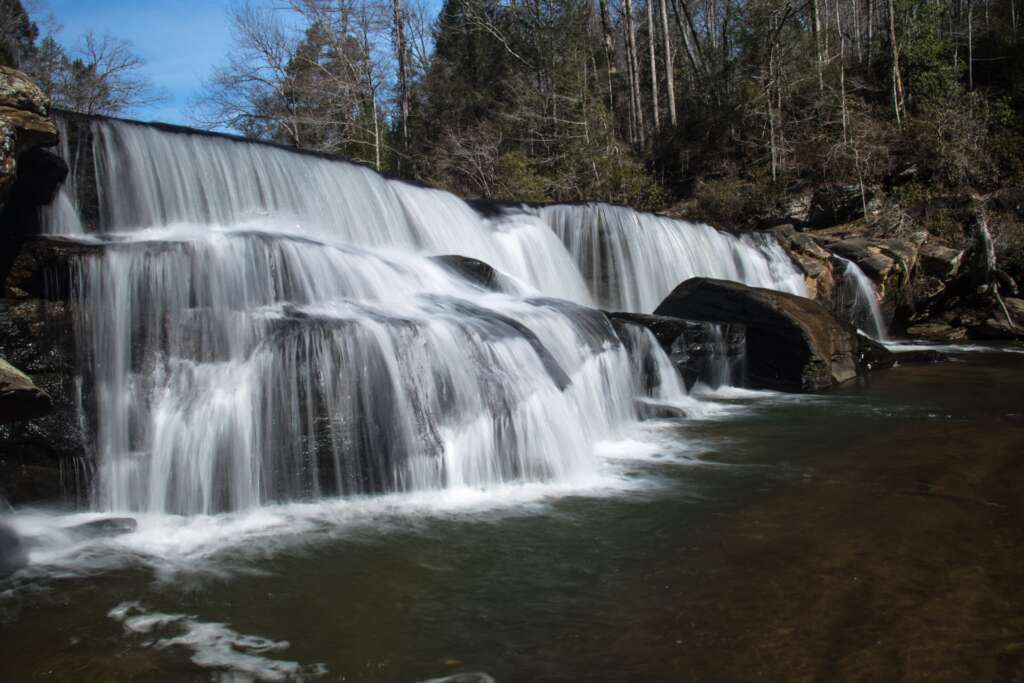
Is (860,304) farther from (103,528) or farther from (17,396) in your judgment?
(17,396)

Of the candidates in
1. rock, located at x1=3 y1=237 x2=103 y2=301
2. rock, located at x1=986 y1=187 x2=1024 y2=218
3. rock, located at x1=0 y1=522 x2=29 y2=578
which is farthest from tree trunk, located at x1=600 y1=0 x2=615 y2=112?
rock, located at x1=0 y1=522 x2=29 y2=578

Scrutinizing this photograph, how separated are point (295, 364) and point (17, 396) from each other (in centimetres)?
189

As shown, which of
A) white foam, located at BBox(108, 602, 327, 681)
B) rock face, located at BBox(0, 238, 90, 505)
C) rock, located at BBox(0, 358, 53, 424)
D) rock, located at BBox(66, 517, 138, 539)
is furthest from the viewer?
rock face, located at BBox(0, 238, 90, 505)

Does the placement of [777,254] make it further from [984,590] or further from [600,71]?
[600,71]

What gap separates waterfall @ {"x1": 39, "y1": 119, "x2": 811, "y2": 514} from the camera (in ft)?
17.9

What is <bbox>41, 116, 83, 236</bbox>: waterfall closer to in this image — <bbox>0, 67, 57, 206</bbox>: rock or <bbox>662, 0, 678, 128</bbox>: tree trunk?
<bbox>0, 67, 57, 206</bbox>: rock

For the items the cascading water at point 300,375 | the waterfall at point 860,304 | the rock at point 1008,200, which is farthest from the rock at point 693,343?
the rock at point 1008,200

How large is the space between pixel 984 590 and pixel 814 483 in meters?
2.08

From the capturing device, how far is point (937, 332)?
16.2 meters

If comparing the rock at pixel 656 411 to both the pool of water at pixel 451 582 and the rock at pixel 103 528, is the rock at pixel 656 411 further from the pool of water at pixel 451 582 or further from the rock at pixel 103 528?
the rock at pixel 103 528

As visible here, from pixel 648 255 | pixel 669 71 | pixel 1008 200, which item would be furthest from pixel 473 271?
pixel 669 71

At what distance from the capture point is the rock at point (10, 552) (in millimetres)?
4199

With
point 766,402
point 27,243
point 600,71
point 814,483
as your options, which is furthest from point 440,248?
point 600,71

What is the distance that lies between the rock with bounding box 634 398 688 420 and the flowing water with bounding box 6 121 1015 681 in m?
0.14
